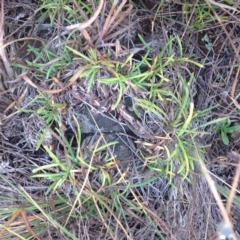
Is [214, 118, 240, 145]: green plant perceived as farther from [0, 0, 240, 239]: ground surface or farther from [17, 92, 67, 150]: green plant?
[17, 92, 67, 150]: green plant

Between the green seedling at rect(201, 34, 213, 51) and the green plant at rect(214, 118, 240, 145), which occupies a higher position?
the green seedling at rect(201, 34, 213, 51)

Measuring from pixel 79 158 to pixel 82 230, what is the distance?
0.27 meters

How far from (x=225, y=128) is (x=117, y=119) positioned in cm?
40

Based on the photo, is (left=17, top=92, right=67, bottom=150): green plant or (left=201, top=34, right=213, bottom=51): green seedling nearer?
(left=17, top=92, right=67, bottom=150): green plant

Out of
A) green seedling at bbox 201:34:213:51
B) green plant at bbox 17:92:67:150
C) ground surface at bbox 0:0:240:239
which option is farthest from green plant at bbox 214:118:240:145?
green plant at bbox 17:92:67:150

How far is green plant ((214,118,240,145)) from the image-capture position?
3.91 ft

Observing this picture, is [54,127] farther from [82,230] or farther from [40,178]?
[82,230]

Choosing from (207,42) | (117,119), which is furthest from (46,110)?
(207,42)

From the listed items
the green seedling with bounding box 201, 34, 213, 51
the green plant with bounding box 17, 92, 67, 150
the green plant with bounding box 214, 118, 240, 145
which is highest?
the green seedling with bounding box 201, 34, 213, 51

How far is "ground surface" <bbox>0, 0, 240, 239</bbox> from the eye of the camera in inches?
42.7

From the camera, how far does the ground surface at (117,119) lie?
1.08 m


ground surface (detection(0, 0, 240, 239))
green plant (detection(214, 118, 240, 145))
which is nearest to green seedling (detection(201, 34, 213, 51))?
ground surface (detection(0, 0, 240, 239))

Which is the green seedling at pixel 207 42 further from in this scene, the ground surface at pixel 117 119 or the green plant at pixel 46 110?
the green plant at pixel 46 110

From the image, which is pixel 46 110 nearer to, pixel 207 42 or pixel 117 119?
pixel 117 119
